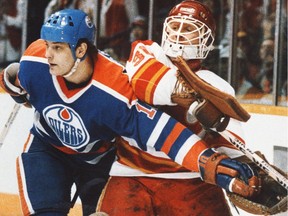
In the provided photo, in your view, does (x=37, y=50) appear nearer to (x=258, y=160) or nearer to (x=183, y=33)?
(x=183, y=33)

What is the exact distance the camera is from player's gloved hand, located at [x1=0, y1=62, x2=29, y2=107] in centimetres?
365

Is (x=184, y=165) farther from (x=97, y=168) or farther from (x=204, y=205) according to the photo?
(x=97, y=168)

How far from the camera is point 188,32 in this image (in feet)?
Result: 10.9

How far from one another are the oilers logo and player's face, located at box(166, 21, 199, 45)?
42 cm

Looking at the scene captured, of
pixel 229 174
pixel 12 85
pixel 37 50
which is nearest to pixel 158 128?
pixel 229 174

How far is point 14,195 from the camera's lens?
4977 mm

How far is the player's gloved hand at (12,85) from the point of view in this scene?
365cm

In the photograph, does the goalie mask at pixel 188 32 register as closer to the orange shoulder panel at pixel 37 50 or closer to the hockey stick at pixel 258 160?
the hockey stick at pixel 258 160

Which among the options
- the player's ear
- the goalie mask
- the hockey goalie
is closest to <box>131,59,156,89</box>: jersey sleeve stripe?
the hockey goalie

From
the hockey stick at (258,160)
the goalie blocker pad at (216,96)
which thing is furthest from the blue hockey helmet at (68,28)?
the hockey stick at (258,160)

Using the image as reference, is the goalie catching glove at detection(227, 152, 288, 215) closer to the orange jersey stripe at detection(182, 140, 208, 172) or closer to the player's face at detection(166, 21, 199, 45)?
the orange jersey stripe at detection(182, 140, 208, 172)

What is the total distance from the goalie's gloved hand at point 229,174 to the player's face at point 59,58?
554 millimetres

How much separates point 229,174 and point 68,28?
753 millimetres

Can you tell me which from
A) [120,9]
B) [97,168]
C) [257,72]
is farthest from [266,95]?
[97,168]
